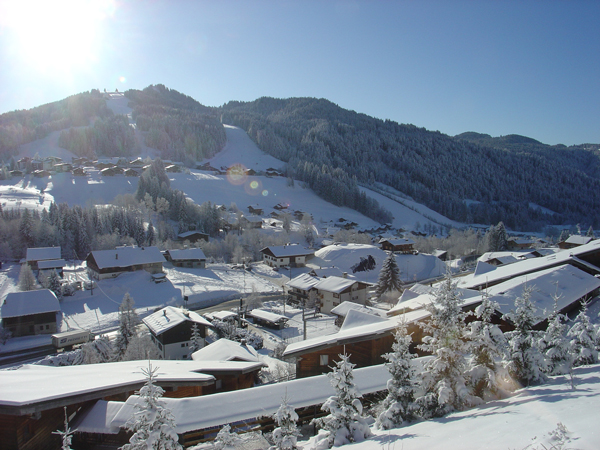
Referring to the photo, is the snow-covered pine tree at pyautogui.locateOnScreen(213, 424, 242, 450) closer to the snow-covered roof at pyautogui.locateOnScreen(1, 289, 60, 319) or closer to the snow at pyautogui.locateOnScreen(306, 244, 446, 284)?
the snow-covered roof at pyautogui.locateOnScreen(1, 289, 60, 319)

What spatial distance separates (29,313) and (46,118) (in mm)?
170284

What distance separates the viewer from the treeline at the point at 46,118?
128000mm

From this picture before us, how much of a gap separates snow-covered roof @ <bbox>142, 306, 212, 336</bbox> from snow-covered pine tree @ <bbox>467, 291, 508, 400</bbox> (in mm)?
19465

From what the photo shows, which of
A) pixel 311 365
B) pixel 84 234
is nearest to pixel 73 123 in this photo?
pixel 84 234

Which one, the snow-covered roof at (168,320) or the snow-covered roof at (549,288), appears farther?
the snow-covered roof at (168,320)

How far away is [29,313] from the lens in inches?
1204

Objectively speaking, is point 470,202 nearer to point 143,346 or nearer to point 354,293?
point 354,293

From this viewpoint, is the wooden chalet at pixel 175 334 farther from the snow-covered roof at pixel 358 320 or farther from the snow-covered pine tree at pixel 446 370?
the snow-covered pine tree at pixel 446 370

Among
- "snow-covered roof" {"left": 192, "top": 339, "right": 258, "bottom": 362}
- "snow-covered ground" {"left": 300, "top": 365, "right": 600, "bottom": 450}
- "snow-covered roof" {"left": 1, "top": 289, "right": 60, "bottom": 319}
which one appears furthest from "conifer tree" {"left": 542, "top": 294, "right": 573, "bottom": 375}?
"snow-covered roof" {"left": 1, "top": 289, "right": 60, "bottom": 319}

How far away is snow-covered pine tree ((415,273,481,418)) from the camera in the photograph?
784cm

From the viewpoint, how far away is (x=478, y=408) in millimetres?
7816

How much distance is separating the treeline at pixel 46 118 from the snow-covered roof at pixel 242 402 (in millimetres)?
151635

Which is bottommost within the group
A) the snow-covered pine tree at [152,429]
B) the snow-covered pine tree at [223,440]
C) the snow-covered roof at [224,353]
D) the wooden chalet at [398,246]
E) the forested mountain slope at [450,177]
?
the wooden chalet at [398,246]

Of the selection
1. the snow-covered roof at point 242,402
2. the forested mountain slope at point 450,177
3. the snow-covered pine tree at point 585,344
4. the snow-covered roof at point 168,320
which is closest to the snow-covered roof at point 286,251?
the snow-covered roof at point 168,320
